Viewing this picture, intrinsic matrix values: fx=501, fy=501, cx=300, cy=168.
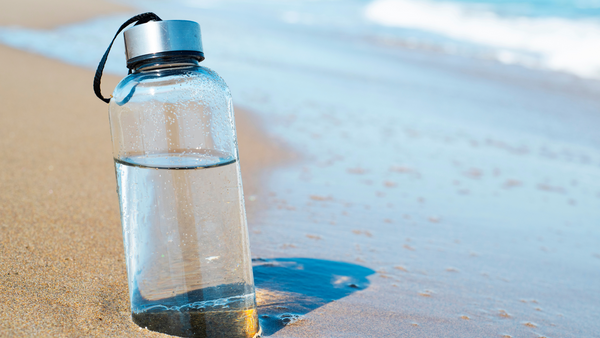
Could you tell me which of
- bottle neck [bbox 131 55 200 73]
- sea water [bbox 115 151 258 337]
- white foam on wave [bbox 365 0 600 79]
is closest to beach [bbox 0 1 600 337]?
sea water [bbox 115 151 258 337]

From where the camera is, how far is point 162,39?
1.23 m

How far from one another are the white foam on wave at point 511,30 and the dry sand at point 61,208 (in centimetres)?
902

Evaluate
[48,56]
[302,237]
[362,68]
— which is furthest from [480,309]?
[362,68]

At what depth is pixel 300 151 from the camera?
12.8 feet

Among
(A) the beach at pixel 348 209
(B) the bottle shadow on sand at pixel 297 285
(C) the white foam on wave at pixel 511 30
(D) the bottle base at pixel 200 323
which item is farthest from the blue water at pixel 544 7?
(D) the bottle base at pixel 200 323

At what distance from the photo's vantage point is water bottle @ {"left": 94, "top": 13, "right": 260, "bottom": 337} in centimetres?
128

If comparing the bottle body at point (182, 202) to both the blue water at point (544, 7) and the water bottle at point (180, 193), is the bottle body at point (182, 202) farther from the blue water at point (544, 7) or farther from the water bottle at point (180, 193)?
the blue water at point (544, 7)

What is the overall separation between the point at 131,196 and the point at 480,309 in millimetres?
1275

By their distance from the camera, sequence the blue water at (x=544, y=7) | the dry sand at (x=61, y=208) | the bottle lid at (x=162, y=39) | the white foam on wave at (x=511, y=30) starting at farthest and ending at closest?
the blue water at (x=544, y=7), the white foam on wave at (x=511, y=30), the dry sand at (x=61, y=208), the bottle lid at (x=162, y=39)

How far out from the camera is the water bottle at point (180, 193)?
1.28 m

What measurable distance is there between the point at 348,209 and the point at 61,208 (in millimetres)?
1464

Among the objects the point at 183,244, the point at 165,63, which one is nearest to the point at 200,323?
the point at 183,244

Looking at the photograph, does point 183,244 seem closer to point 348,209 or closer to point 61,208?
point 61,208

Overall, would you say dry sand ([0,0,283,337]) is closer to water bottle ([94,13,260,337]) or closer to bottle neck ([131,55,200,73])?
water bottle ([94,13,260,337])
